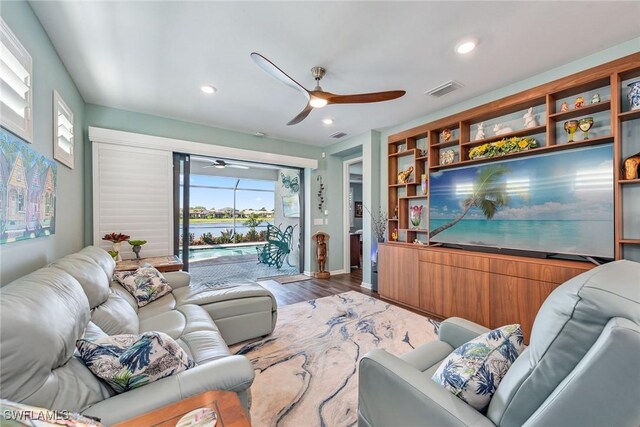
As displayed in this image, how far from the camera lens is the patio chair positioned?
601 cm

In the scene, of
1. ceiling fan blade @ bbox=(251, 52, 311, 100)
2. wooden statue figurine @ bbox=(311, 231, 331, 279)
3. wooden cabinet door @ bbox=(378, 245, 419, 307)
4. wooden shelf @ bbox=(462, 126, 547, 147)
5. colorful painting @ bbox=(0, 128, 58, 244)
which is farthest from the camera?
wooden statue figurine @ bbox=(311, 231, 331, 279)

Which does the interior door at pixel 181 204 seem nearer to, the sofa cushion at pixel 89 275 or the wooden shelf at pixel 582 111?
the sofa cushion at pixel 89 275

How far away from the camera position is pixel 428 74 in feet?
8.41

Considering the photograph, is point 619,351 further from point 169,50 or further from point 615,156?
point 169,50

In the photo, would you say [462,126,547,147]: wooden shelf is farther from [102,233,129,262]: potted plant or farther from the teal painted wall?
[102,233,129,262]: potted plant

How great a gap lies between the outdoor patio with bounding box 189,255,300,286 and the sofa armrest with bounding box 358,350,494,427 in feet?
12.7

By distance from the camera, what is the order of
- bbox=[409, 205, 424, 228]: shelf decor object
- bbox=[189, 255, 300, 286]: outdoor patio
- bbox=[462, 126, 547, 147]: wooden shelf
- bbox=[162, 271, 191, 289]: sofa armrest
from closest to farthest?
bbox=[462, 126, 547, 147]: wooden shelf, bbox=[162, 271, 191, 289]: sofa armrest, bbox=[409, 205, 424, 228]: shelf decor object, bbox=[189, 255, 300, 286]: outdoor patio

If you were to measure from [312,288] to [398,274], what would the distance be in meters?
1.51

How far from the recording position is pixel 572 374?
2.21 feet

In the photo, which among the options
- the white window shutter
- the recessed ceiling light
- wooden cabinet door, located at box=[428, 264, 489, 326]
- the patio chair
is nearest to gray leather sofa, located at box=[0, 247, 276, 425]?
the white window shutter

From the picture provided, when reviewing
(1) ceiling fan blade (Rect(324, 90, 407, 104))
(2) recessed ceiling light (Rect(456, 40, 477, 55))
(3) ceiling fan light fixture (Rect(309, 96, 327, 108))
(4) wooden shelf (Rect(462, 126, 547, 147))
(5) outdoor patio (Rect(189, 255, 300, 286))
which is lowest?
(5) outdoor patio (Rect(189, 255, 300, 286))

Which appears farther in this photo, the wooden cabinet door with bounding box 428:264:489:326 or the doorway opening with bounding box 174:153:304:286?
the doorway opening with bounding box 174:153:304:286

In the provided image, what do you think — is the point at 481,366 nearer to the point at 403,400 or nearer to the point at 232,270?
the point at 403,400

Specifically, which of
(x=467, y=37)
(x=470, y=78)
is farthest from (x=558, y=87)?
(x=467, y=37)
